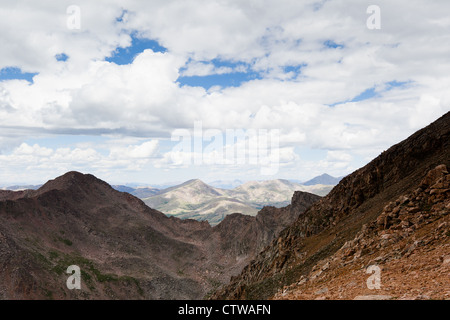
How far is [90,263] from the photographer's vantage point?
91.9m

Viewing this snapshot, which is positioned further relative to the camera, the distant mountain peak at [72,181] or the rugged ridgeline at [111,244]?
the distant mountain peak at [72,181]

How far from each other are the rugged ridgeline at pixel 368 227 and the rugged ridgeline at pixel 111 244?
153 feet

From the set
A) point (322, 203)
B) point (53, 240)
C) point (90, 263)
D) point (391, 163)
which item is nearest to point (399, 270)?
point (391, 163)

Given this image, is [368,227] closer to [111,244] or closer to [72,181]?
[111,244]

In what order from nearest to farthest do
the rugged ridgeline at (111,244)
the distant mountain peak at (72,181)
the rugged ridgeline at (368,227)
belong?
the rugged ridgeline at (368,227) → the rugged ridgeline at (111,244) → the distant mountain peak at (72,181)

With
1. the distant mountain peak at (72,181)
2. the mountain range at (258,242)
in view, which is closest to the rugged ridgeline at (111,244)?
the mountain range at (258,242)

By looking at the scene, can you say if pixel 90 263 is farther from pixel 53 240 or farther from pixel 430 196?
pixel 430 196

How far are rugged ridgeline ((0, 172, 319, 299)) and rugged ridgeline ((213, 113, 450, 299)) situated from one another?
153 feet

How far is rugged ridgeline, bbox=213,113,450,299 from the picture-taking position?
75.9 feet

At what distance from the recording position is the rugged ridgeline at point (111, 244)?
77250mm

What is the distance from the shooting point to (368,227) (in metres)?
31.3

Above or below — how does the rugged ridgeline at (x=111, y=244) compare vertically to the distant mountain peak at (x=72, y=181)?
below

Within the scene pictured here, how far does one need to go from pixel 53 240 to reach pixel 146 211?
172 feet

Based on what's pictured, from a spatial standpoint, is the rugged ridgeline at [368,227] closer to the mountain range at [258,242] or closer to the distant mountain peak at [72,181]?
the mountain range at [258,242]
